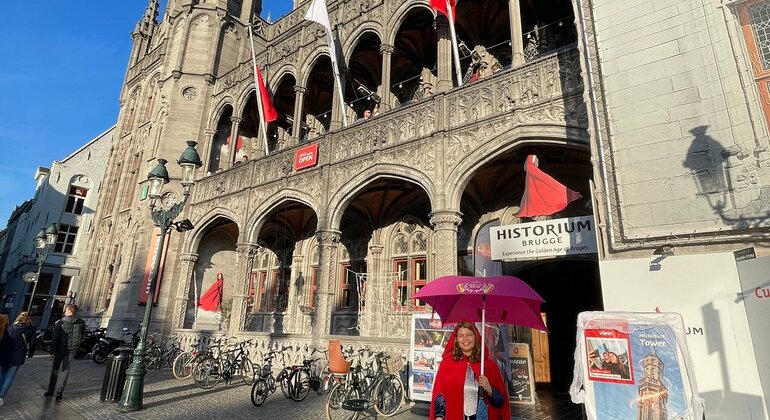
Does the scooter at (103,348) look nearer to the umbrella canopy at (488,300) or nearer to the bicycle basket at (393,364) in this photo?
the bicycle basket at (393,364)

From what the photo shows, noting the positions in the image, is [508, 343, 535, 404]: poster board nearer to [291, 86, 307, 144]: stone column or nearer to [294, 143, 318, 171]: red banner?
[294, 143, 318, 171]: red banner

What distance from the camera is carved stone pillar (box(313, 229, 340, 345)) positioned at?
10727 millimetres

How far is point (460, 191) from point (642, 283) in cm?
425

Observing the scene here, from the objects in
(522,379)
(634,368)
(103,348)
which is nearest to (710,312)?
(634,368)

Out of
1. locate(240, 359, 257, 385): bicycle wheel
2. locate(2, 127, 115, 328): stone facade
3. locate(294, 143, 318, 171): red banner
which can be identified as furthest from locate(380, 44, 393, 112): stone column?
locate(2, 127, 115, 328): stone facade

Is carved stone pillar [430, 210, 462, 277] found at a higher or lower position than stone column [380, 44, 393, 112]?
lower

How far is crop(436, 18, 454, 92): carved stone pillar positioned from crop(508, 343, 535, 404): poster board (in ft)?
20.6

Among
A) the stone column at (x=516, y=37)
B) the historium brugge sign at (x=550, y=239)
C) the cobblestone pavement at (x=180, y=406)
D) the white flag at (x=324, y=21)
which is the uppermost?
the white flag at (x=324, y=21)

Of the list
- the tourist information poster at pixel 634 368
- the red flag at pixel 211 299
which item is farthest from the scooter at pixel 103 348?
the tourist information poster at pixel 634 368

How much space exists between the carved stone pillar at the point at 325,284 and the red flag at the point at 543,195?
5.56 m

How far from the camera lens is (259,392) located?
7773mm

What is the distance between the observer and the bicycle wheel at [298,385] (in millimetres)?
8289

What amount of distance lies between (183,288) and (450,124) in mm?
12239

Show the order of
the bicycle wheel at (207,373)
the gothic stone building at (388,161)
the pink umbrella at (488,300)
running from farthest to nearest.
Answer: the bicycle wheel at (207,373) → the gothic stone building at (388,161) → the pink umbrella at (488,300)
